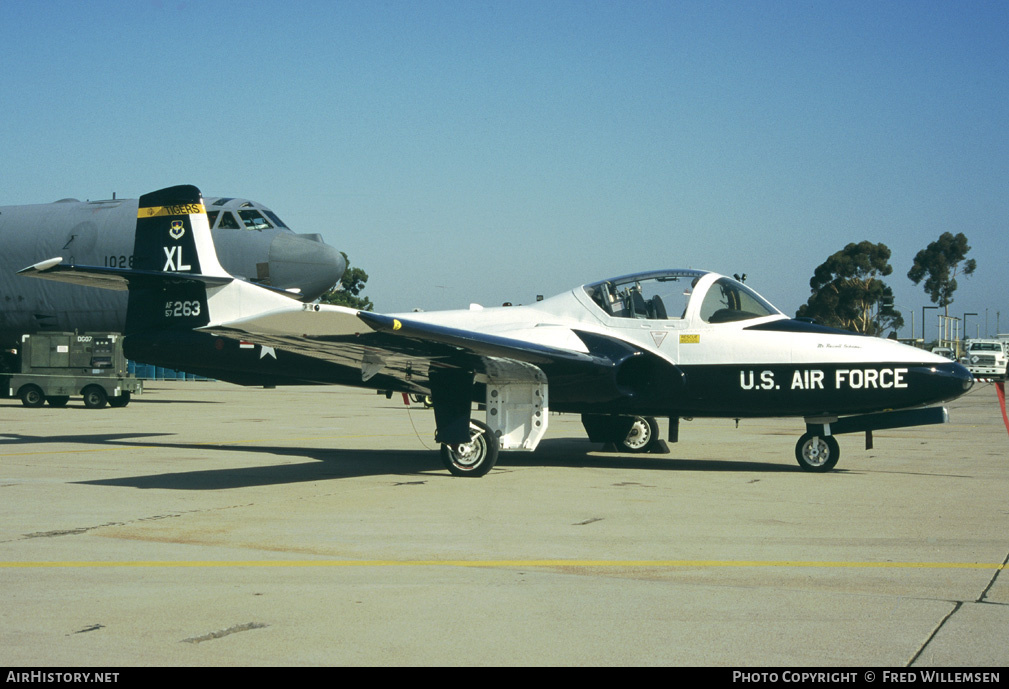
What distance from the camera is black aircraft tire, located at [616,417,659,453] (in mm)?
15328

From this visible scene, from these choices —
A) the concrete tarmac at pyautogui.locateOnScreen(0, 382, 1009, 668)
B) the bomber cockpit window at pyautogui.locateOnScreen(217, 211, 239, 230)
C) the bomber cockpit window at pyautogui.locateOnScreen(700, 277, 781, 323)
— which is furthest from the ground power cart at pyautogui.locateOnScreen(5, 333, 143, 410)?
the bomber cockpit window at pyautogui.locateOnScreen(700, 277, 781, 323)

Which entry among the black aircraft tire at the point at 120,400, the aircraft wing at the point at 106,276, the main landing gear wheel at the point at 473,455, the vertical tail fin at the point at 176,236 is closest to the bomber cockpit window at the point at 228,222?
the black aircraft tire at the point at 120,400

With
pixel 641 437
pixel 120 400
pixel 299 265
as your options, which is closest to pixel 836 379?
pixel 641 437

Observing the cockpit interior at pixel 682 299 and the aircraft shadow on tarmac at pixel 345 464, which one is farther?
the cockpit interior at pixel 682 299

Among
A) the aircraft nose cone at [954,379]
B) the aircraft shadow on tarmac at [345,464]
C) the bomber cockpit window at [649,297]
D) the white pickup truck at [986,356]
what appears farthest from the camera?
the white pickup truck at [986,356]

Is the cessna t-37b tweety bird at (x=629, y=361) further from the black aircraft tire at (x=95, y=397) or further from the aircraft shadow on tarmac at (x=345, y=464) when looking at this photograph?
the black aircraft tire at (x=95, y=397)

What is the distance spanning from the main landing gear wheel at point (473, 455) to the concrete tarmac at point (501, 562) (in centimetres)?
23

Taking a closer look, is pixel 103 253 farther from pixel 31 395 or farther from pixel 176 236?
→ pixel 176 236

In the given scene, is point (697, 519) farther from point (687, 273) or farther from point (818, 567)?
point (687, 273)

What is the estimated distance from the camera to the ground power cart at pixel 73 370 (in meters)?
26.9

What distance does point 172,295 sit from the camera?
13984 mm

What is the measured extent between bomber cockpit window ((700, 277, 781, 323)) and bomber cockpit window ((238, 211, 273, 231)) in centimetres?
1650

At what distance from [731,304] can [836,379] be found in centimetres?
179

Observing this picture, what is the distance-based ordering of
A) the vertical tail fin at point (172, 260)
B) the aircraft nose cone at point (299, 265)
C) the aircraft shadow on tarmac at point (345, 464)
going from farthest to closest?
the aircraft nose cone at point (299, 265), the vertical tail fin at point (172, 260), the aircraft shadow on tarmac at point (345, 464)
